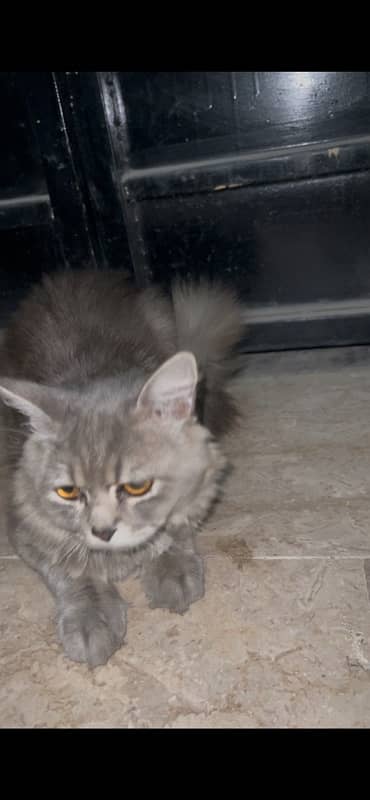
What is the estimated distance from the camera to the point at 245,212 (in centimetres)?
212

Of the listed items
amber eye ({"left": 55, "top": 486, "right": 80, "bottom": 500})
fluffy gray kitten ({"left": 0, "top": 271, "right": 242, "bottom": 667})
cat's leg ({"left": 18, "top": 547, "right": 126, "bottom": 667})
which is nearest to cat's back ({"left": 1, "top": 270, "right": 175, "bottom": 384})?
fluffy gray kitten ({"left": 0, "top": 271, "right": 242, "bottom": 667})

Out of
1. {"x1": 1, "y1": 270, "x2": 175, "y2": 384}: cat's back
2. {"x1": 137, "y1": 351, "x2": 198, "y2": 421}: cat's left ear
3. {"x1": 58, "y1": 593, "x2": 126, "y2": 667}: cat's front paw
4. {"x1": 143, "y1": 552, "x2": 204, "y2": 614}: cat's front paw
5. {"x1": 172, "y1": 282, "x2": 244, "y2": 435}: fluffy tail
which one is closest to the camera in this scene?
{"x1": 137, "y1": 351, "x2": 198, "y2": 421}: cat's left ear

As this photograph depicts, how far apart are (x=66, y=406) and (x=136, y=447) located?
0.57 feet

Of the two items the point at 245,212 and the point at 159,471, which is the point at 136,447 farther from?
the point at 245,212

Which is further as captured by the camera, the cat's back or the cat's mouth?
the cat's back

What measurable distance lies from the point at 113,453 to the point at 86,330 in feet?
1.64

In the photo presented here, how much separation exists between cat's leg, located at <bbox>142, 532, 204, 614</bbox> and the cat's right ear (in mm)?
434

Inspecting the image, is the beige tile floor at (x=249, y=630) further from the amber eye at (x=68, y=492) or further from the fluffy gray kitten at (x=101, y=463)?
the amber eye at (x=68, y=492)

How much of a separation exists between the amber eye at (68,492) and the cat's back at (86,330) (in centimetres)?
30

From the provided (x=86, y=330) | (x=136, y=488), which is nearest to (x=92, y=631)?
(x=136, y=488)

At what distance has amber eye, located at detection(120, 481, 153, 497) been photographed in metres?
1.27

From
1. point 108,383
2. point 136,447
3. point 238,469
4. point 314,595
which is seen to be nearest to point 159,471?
point 136,447

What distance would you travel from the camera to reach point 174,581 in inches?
56.2

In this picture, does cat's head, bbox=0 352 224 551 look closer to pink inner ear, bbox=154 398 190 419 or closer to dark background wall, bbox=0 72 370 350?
pink inner ear, bbox=154 398 190 419
